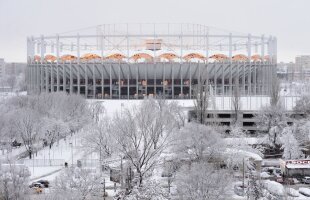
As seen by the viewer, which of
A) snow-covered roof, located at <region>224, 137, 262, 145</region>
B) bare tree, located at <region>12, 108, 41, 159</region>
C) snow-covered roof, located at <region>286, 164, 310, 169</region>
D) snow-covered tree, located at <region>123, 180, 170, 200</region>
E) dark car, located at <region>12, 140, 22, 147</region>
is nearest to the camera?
snow-covered tree, located at <region>123, 180, 170, 200</region>

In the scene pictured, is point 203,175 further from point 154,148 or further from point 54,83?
point 54,83

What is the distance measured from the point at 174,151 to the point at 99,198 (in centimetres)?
567

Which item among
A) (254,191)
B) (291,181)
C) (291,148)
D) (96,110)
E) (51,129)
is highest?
(96,110)

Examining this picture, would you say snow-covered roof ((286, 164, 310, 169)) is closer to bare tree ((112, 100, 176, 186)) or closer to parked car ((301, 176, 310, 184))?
parked car ((301, 176, 310, 184))

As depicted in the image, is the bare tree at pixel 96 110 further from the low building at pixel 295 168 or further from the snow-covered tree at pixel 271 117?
the low building at pixel 295 168

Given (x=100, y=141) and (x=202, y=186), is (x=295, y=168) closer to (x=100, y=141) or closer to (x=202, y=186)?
(x=100, y=141)

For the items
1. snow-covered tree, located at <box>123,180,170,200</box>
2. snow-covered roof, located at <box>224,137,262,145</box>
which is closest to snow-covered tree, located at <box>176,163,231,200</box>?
snow-covered tree, located at <box>123,180,170,200</box>

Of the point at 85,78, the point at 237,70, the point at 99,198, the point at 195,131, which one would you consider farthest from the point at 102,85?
the point at 99,198

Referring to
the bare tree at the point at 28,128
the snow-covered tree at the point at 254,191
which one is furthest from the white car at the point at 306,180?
the bare tree at the point at 28,128

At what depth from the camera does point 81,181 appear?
64.6 feet

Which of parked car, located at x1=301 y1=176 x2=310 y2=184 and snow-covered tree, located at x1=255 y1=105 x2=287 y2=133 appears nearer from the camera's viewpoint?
parked car, located at x1=301 y1=176 x2=310 y2=184

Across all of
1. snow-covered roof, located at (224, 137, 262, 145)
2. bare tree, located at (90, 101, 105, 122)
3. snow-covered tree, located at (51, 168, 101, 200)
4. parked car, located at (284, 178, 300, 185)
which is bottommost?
parked car, located at (284, 178, 300, 185)

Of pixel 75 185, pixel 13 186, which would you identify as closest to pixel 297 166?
pixel 75 185

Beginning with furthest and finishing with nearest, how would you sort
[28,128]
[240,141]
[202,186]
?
1. [28,128]
2. [240,141]
3. [202,186]
